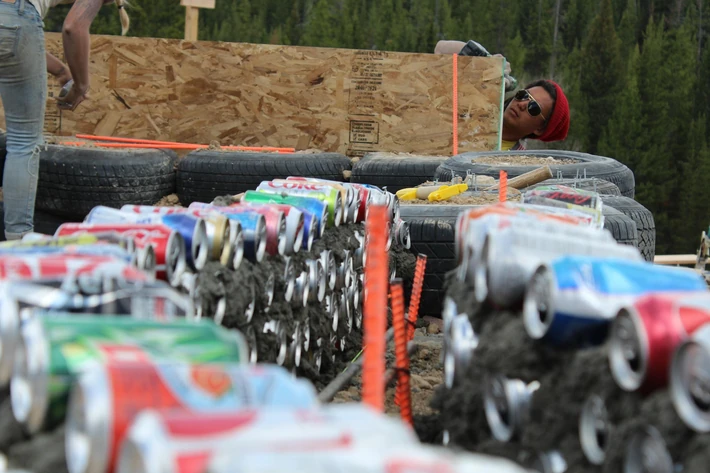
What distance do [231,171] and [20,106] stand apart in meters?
4.28

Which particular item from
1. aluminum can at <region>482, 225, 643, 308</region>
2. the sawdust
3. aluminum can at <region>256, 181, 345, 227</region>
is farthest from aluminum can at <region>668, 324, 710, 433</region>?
the sawdust

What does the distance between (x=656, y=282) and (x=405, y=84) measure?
32.6ft

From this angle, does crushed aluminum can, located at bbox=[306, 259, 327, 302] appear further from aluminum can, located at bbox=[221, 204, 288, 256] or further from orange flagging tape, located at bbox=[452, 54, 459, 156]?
orange flagging tape, located at bbox=[452, 54, 459, 156]

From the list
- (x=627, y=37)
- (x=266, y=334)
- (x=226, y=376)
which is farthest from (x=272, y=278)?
(x=627, y=37)

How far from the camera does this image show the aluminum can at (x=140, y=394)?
176cm

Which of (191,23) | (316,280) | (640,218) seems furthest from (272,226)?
(191,23)

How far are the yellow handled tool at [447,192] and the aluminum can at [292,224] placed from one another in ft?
8.62

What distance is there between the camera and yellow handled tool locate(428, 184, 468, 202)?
6961 millimetres

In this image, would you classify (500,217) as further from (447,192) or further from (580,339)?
(447,192)

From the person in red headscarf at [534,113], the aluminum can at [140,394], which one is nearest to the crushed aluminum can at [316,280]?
the aluminum can at [140,394]

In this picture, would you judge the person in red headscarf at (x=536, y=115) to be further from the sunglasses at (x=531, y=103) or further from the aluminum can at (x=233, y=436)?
the aluminum can at (x=233, y=436)

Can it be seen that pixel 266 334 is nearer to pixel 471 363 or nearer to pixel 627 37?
pixel 471 363

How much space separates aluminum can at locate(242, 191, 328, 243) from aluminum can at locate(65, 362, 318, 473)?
2576 millimetres

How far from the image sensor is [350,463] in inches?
60.2
